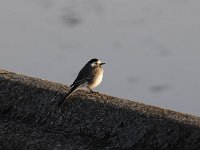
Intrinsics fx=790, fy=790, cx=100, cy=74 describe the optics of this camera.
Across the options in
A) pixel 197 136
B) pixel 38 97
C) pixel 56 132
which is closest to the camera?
pixel 197 136

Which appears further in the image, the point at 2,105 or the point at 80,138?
the point at 2,105

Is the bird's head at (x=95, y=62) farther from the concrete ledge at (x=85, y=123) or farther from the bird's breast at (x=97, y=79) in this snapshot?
the concrete ledge at (x=85, y=123)

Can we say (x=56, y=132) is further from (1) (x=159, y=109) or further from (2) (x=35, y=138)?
(1) (x=159, y=109)

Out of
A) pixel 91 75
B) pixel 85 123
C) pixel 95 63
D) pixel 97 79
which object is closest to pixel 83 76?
pixel 91 75

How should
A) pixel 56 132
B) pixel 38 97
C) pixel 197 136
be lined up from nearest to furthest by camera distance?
pixel 197 136 < pixel 56 132 < pixel 38 97

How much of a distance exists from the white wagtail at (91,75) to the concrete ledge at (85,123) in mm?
753

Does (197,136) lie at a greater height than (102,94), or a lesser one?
lesser

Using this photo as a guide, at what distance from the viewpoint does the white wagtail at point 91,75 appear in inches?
614

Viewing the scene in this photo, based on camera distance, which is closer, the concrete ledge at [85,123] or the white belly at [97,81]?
the concrete ledge at [85,123]

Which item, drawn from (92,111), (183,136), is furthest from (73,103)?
(183,136)

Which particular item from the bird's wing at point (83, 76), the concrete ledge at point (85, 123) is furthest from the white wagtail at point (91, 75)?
the concrete ledge at point (85, 123)

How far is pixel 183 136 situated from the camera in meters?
12.4

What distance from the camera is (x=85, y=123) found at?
1327cm

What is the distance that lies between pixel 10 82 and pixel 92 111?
2.33 metres
